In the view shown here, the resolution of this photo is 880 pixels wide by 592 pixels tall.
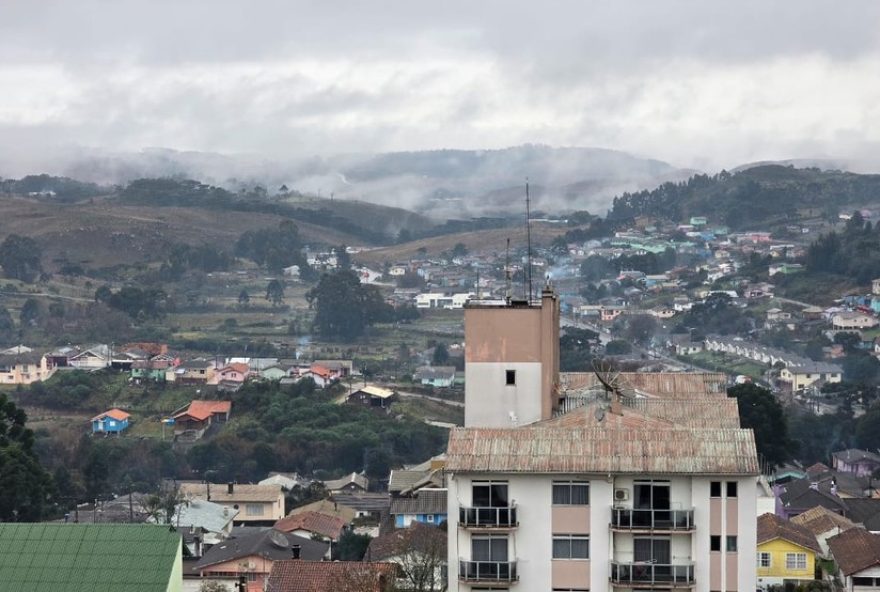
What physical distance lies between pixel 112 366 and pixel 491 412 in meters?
54.3

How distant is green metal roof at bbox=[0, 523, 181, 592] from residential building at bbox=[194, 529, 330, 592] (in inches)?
443

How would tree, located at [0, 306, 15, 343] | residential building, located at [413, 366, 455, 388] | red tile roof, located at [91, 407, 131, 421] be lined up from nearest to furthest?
1. red tile roof, located at [91, 407, 131, 421]
2. residential building, located at [413, 366, 455, 388]
3. tree, located at [0, 306, 15, 343]

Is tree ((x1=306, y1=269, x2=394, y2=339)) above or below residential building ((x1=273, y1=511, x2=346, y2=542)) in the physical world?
above

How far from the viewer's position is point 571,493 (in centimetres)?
1517

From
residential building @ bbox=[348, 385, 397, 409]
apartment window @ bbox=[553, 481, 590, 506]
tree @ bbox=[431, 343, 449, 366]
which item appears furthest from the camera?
tree @ bbox=[431, 343, 449, 366]

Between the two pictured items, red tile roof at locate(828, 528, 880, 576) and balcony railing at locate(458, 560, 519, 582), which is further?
red tile roof at locate(828, 528, 880, 576)

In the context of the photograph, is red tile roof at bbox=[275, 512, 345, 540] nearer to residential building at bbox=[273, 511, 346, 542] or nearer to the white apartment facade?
residential building at bbox=[273, 511, 346, 542]

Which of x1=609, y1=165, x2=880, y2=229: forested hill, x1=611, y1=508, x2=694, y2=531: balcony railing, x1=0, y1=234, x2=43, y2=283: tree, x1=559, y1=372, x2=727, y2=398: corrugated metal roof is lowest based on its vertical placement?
x1=611, y1=508, x2=694, y2=531: balcony railing

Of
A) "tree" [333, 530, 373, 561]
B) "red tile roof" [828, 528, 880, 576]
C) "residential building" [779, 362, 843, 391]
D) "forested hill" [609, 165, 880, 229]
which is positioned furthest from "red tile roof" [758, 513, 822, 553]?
"forested hill" [609, 165, 880, 229]

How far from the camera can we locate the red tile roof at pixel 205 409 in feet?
196

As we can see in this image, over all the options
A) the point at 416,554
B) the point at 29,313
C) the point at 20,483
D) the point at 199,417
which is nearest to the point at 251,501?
the point at 20,483

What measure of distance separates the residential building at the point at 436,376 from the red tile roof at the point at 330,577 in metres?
42.8

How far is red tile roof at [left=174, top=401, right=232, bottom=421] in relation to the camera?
5988 centimetres

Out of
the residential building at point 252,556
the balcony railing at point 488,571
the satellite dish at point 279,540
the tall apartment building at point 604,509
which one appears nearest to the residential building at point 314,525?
the satellite dish at point 279,540
